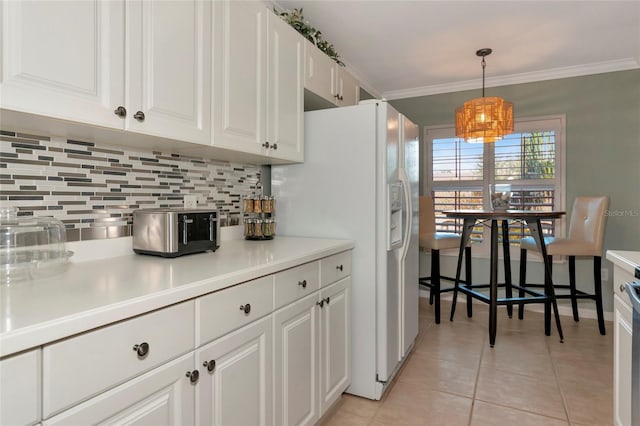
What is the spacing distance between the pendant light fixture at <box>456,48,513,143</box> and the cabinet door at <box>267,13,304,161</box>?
1.68 metres

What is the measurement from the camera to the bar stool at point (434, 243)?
3.42 meters

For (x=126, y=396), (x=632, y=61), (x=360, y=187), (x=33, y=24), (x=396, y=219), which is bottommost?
(x=126, y=396)

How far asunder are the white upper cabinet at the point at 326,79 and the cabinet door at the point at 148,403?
1.71m

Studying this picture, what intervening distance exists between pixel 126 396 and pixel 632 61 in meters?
4.42

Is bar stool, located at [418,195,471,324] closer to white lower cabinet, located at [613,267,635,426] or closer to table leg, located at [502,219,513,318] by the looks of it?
table leg, located at [502,219,513,318]

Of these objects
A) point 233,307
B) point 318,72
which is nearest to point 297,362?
point 233,307

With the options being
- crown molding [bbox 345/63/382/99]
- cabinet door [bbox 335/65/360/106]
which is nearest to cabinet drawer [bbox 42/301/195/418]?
cabinet door [bbox 335/65/360/106]

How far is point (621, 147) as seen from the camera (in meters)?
3.37

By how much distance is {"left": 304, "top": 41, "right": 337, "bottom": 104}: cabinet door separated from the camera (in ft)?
7.23

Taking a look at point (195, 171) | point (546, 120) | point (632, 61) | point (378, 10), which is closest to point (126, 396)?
point (195, 171)

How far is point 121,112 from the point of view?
3.92ft

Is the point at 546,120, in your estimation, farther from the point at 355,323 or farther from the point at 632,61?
the point at 355,323

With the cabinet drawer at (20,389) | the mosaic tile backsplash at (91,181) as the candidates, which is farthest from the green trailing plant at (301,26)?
the cabinet drawer at (20,389)

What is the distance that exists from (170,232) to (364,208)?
40.4 inches
